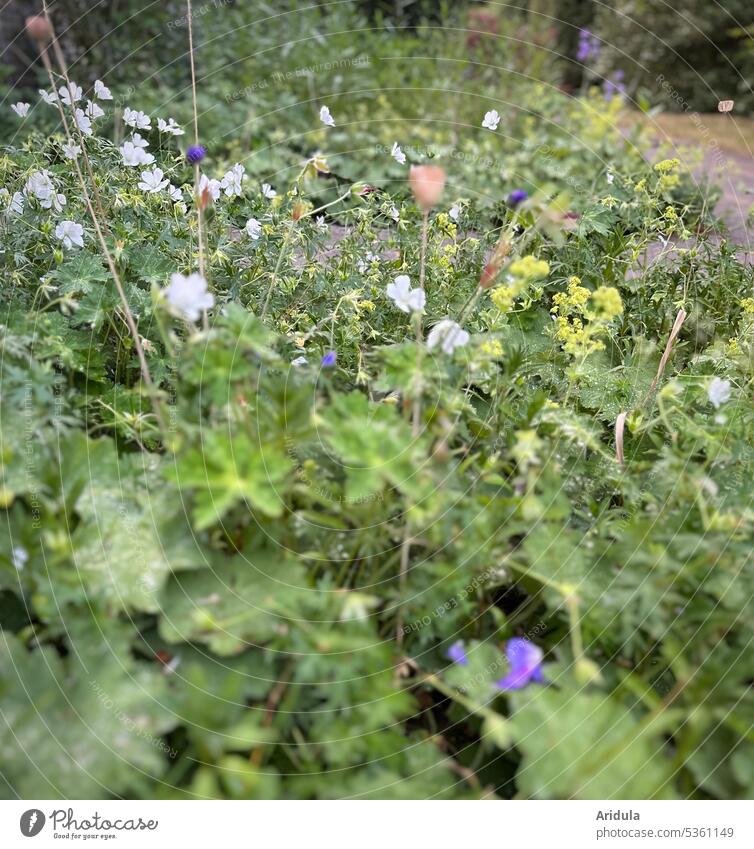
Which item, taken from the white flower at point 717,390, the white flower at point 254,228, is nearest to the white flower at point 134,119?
the white flower at point 254,228

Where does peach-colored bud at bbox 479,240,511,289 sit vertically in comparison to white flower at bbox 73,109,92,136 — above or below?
below

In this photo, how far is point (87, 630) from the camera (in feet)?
3.43

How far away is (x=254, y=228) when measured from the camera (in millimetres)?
1846

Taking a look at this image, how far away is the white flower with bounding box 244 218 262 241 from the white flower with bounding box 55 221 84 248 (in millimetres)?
393

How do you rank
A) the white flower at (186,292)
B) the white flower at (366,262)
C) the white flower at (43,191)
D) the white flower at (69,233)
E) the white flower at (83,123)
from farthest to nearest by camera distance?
the white flower at (366,262)
the white flower at (83,123)
the white flower at (43,191)
the white flower at (69,233)
the white flower at (186,292)

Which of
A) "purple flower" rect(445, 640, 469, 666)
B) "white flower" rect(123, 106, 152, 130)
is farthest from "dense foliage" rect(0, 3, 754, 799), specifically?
"white flower" rect(123, 106, 152, 130)

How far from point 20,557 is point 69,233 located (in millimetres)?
826

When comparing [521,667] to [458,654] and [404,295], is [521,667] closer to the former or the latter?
[458,654]

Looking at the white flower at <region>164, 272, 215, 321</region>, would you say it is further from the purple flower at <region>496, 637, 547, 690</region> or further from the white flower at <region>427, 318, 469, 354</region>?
the purple flower at <region>496, 637, 547, 690</region>

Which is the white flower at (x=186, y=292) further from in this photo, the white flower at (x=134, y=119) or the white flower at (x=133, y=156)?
the white flower at (x=134, y=119)
